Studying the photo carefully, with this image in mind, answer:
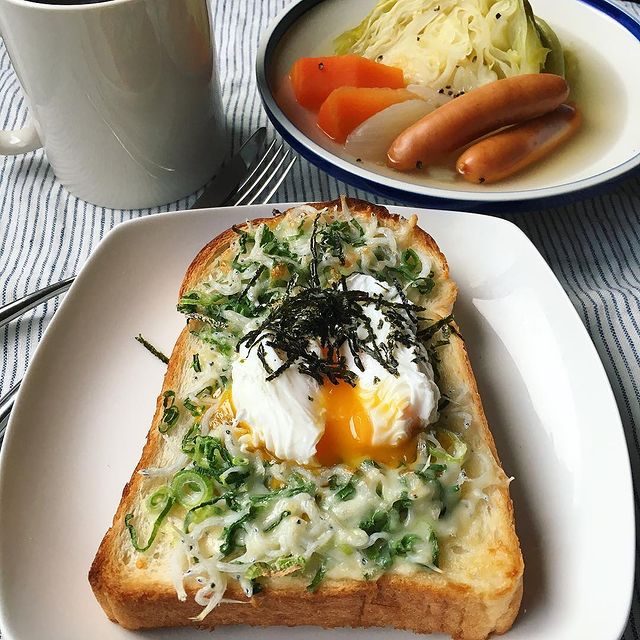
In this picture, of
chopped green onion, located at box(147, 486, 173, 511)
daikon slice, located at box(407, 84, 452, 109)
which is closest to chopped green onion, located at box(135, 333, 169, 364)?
chopped green onion, located at box(147, 486, 173, 511)

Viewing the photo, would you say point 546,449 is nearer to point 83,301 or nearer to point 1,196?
point 83,301

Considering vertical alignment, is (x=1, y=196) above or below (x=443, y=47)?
below

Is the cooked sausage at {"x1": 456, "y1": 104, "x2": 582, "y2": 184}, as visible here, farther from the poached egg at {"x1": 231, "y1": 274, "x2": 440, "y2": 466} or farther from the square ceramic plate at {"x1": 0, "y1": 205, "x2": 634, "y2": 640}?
the poached egg at {"x1": 231, "y1": 274, "x2": 440, "y2": 466}

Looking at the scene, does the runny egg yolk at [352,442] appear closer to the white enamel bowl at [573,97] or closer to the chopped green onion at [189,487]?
the chopped green onion at [189,487]

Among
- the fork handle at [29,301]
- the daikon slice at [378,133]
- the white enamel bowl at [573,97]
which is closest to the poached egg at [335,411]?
the white enamel bowl at [573,97]

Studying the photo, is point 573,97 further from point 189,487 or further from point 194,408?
point 189,487

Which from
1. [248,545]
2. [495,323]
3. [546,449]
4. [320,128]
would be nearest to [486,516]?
[546,449]
